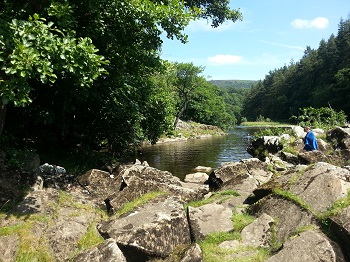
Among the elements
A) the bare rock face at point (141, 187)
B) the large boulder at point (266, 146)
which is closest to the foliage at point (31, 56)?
the bare rock face at point (141, 187)

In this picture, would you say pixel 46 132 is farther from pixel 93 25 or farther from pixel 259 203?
pixel 259 203

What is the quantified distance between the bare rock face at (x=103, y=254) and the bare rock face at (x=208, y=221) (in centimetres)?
227

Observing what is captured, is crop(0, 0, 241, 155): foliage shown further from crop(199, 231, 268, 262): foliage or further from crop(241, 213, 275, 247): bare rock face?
crop(241, 213, 275, 247): bare rock face

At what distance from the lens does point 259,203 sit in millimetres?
9570

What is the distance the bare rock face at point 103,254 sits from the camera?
275 inches

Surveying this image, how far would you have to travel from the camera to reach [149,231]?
769cm

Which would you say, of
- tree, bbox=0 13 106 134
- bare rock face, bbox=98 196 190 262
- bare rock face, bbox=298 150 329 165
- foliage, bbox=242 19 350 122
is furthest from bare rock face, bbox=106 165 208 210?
foliage, bbox=242 19 350 122

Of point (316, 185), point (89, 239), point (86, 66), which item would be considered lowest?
point (89, 239)

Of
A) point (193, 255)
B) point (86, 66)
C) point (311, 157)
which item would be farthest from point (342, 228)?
point (311, 157)

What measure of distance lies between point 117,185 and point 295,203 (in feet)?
22.7

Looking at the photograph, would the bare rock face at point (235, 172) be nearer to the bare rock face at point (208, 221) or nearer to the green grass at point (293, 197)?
the bare rock face at point (208, 221)

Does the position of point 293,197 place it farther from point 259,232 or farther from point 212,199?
point 212,199

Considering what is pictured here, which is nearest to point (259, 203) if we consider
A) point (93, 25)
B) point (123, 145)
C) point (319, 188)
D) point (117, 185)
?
point (319, 188)

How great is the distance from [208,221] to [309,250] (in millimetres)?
2933
